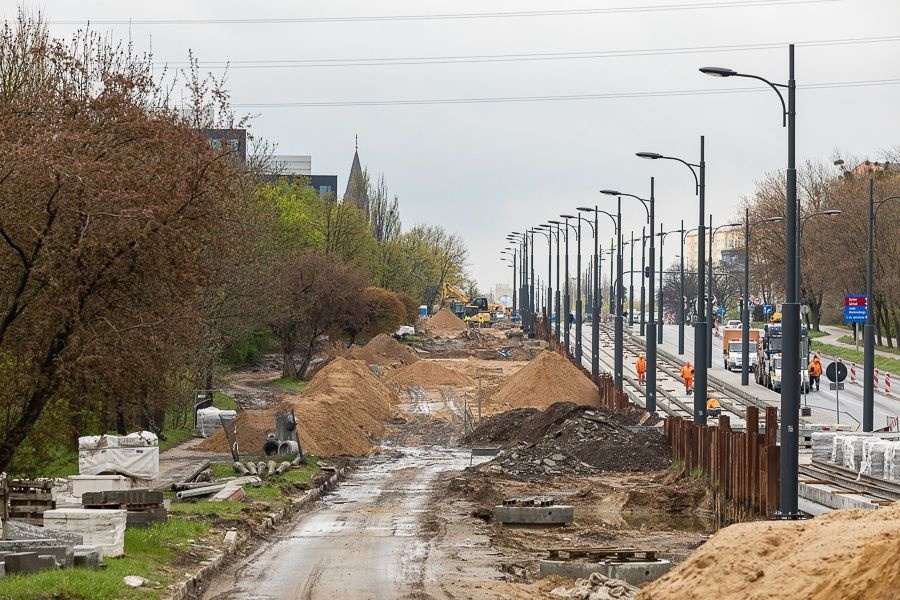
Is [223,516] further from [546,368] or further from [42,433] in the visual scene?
[546,368]

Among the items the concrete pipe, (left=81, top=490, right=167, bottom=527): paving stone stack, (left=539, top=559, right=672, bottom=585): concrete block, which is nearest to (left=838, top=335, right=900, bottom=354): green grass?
the concrete pipe

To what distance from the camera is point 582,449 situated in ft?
156

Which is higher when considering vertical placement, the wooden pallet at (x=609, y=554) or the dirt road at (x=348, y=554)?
the wooden pallet at (x=609, y=554)

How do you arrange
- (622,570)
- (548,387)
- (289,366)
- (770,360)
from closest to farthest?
1. (622,570)
2. (548,387)
3. (770,360)
4. (289,366)

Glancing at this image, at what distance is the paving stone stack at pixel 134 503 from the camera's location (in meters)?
24.7

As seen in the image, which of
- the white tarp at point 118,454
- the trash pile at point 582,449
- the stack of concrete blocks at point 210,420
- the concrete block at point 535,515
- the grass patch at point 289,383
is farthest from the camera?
the grass patch at point 289,383

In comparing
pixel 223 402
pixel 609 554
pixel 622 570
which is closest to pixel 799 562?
pixel 622 570

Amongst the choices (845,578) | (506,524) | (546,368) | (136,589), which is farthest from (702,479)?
(546,368)

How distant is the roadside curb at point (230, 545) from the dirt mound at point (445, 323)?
341 feet

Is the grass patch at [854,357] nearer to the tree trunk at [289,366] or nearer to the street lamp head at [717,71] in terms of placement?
the tree trunk at [289,366]

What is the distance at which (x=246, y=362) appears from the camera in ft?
306

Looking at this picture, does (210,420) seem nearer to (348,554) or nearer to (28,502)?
(28,502)

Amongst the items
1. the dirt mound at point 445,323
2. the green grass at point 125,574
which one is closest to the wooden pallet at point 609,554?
the green grass at point 125,574

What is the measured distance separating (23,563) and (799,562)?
977 centimetres
